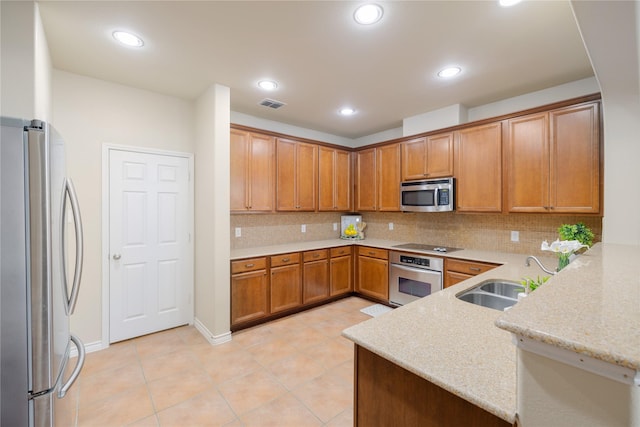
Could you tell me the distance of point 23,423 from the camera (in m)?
1.17

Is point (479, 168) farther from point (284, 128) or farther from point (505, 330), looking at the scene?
point (505, 330)

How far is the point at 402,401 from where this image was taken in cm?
110

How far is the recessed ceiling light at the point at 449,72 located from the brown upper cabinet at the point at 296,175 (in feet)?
6.62

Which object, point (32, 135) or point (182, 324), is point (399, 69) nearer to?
point (32, 135)

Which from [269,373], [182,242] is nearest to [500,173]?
[269,373]

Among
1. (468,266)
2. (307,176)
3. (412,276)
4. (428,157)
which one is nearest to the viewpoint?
(468,266)

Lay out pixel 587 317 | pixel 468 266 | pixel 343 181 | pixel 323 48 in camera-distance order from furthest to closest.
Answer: pixel 343 181 → pixel 468 266 → pixel 323 48 → pixel 587 317

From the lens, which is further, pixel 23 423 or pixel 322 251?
pixel 322 251

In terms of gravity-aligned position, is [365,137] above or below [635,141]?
above

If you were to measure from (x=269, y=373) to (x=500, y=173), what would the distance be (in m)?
3.10

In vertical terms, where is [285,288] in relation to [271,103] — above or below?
below

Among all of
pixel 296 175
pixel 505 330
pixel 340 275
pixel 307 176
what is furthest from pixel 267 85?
pixel 505 330

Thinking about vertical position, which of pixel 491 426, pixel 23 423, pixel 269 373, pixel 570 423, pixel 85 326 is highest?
pixel 570 423

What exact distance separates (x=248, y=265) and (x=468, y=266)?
246cm
